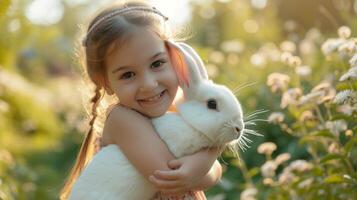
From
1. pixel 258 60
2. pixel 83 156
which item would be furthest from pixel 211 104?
pixel 258 60

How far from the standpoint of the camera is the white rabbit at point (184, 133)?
8.43 feet

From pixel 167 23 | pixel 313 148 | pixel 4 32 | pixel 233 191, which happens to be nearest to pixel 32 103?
pixel 4 32

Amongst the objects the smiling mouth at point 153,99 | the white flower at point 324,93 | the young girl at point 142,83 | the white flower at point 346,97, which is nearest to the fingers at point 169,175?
the young girl at point 142,83

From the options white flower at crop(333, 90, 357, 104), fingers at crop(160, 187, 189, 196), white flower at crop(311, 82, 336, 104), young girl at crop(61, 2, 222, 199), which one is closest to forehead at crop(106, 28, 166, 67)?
young girl at crop(61, 2, 222, 199)

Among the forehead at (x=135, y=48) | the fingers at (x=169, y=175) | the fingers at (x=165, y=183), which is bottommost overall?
the fingers at (x=165, y=183)

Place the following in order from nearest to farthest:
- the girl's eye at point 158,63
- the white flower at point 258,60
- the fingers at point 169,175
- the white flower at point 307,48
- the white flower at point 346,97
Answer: the fingers at point 169,175 → the girl's eye at point 158,63 → the white flower at point 346,97 → the white flower at point 258,60 → the white flower at point 307,48

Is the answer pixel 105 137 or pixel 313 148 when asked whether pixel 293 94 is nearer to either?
pixel 313 148

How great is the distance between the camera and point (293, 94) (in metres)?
3.49

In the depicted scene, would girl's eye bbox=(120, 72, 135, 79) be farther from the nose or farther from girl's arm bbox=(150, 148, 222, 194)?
girl's arm bbox=(150, 148, 222, 194)

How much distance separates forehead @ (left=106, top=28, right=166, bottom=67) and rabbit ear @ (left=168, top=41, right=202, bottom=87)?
8 cm

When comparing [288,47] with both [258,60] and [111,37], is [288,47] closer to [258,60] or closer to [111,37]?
[258,60]

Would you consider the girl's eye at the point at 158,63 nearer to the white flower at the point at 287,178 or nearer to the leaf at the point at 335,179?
the leaf at the point at 335,179

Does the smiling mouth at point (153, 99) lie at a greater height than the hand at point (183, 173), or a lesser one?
greater

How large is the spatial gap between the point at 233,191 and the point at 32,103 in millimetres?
6608
